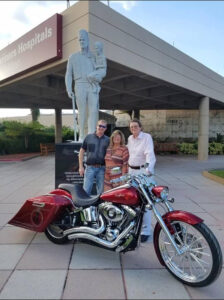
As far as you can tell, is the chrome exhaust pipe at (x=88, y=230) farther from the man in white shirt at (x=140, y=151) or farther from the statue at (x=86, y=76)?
the statue at (x=86, y=76)

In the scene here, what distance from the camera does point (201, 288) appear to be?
2172 mm

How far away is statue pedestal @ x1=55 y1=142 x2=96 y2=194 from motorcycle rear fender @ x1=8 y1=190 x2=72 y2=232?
207 centimetres

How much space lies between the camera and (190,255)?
2262 mm

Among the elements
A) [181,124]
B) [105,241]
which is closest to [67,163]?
[105,241]

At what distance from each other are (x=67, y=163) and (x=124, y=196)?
310cm

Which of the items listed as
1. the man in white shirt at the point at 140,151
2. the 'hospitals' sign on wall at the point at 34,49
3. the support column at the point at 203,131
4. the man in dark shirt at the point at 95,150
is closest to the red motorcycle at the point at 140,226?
the man in white shirt at the point at 140,151

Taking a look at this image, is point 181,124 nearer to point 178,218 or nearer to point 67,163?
point 67,163

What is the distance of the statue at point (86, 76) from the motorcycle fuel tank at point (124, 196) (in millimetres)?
3701

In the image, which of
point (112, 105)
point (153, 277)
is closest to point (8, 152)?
point (112, 105)

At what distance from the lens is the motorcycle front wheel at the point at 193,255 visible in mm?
2076

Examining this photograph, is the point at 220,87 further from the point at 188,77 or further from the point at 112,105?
the point at 112,105

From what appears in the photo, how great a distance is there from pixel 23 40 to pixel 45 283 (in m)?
9.45

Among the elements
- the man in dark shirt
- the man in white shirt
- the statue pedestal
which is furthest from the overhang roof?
the man in white shirt

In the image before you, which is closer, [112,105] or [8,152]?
[8,152]
